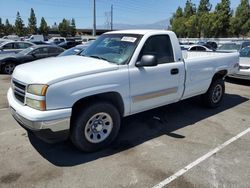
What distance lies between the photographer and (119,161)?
12.7ft

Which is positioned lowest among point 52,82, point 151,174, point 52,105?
point 151,174

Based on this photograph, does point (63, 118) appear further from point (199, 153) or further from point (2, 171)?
point (199, 153)

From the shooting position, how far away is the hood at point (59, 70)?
356 centimetres

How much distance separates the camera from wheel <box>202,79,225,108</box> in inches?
251

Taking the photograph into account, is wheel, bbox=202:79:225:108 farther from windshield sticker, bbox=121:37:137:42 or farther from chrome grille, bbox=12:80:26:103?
chrome grille, bbox=12:80:26:103

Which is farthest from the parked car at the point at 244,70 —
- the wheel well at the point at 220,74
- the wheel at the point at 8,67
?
the wheel at the point at 8,67

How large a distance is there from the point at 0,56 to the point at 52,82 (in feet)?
34.6

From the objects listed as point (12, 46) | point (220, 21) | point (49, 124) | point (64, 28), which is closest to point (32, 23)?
point (64, 28)

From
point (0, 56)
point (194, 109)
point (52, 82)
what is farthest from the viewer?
point (0, 56)

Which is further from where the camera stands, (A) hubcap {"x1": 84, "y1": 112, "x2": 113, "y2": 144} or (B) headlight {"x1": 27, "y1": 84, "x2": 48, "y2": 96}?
(A) hubcap {"x1": 84, "y1": 112, "x2": 113, "y2": 144}

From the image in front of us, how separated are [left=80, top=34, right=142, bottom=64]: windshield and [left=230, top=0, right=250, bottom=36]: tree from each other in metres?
41.3

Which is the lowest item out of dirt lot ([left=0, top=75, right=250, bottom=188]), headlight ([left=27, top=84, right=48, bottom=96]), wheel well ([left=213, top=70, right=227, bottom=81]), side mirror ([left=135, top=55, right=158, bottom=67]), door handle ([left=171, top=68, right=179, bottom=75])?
dirt lot ([left=0, top=75, right=250, bottom=188])

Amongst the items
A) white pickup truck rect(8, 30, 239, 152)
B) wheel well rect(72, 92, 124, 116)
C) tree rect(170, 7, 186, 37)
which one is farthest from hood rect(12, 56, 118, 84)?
tree rect(170, 7, 186, 37)

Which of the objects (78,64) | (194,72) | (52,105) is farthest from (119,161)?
(194,72)
